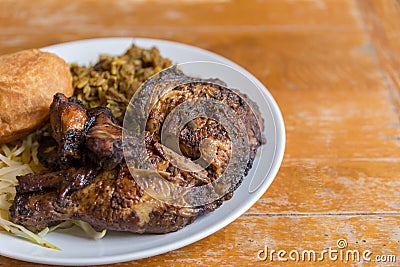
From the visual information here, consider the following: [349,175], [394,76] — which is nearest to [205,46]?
[394,76]

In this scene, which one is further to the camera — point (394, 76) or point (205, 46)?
point (205, 46)

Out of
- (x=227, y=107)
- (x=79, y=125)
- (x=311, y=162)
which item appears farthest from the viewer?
(x=311, y=162)

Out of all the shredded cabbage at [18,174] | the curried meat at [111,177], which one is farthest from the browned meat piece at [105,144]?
the shredded cabbage at [18,174]

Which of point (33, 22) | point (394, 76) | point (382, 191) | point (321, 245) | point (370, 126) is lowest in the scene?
point (321, 245)

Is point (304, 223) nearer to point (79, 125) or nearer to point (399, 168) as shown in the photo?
A: point (399, 168)

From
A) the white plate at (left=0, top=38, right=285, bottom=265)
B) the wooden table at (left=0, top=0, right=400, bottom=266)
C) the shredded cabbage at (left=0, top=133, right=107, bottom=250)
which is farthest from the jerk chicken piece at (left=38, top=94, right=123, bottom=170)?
the wooden table at (left=0, top=0, right=400, bottom=266)

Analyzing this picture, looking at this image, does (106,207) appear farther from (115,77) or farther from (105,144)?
(115,77)

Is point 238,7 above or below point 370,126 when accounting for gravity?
above

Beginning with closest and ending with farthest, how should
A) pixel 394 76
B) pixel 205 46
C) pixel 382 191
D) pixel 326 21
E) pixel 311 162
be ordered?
pixel 382 191 → pixel 311 162 → pixel 394 76 → pixel 205 46 → pixel 326 21

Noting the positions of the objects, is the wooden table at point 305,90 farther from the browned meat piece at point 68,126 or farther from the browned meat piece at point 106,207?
the browned meat piece at point 68,126
